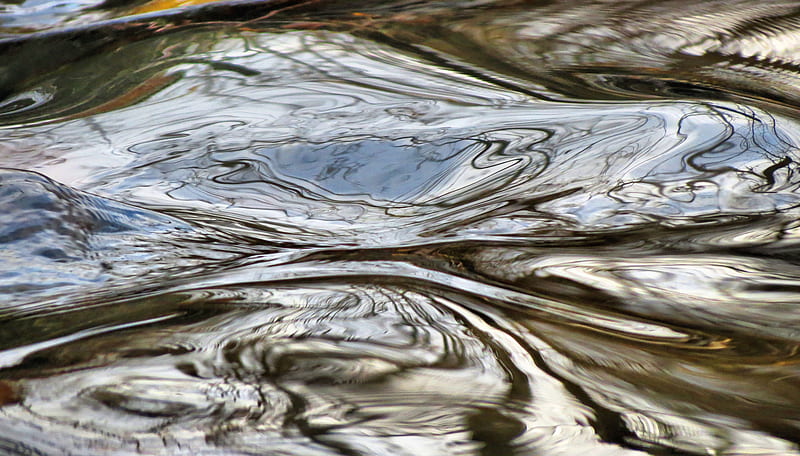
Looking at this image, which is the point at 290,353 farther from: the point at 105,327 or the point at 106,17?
the point at 106,17

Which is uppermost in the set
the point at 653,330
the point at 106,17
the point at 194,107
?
the point at 106,17

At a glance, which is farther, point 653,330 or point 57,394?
point 653,330

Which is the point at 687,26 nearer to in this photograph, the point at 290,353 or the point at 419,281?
the point at 419,281

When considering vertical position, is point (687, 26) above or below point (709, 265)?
above

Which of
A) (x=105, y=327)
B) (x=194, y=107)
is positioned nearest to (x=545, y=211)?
(x=105, y=327)

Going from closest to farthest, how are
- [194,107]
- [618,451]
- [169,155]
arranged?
[618,451] → [169,155] → [194,107]

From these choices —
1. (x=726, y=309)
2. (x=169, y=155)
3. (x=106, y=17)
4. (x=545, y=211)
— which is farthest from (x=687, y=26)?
(x=106, y=17)

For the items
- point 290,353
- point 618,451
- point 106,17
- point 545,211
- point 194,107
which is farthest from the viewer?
point 106,17
